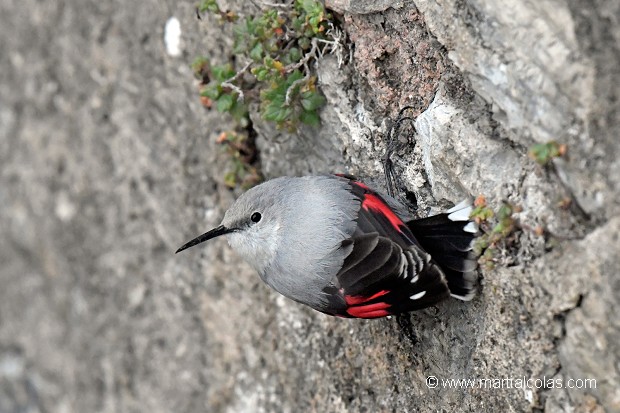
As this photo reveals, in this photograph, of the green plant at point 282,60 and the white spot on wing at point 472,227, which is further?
the green plant at point 282,60

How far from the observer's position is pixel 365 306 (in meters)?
3.09

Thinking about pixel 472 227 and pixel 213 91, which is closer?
pixel 472 227

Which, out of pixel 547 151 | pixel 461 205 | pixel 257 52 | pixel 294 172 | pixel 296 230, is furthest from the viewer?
pixel 294 172

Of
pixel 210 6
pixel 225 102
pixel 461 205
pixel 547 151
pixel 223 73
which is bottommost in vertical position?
pixel 225 102

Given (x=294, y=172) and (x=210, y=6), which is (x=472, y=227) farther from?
(x=210, y=6)

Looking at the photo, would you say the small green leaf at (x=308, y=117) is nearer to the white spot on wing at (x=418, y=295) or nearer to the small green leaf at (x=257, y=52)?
the small green leaf at (x=257, y=52)

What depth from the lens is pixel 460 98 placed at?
300 cm

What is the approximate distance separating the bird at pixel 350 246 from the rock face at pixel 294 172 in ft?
0.47

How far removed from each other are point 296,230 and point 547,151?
1.19m

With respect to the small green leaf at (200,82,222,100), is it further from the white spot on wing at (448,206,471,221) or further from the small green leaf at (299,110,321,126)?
the white spot on wing at (448,206,471,221)

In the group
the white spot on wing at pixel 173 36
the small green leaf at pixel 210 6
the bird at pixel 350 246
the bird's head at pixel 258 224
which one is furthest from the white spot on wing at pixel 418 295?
the white spot on wing at pixel 173 36

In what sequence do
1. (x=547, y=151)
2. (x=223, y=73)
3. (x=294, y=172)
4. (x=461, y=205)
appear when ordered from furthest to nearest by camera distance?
(x=294, y=172)
(x=223, y=73)
(x=461, y=205)
(x=547, y=151)

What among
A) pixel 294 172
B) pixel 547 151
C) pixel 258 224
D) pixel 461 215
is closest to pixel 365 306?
pixel 461 215

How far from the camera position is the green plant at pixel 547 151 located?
247 cm
